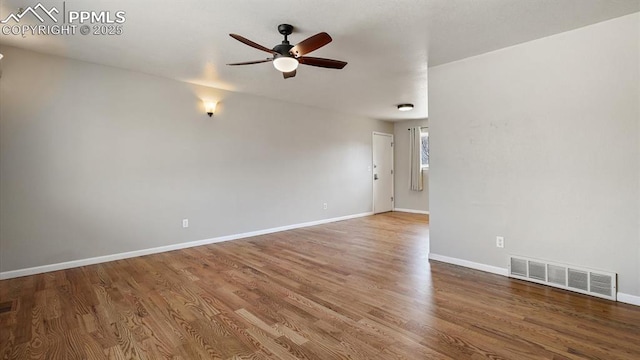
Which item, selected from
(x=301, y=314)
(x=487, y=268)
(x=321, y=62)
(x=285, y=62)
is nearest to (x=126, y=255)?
(x=301, y=314)

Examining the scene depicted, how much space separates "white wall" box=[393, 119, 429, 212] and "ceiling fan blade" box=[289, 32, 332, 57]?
18.4 ft

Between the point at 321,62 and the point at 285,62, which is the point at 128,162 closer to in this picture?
the point at 285,62

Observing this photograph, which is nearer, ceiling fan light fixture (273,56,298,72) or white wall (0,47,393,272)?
ceiling fan light fixture (273,56,298,72)

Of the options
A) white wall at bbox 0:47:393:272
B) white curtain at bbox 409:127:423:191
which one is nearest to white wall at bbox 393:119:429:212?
white curtain at bbox 409:127:423:191

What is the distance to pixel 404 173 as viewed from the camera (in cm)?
779

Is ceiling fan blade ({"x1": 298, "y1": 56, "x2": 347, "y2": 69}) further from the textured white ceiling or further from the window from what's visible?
the window

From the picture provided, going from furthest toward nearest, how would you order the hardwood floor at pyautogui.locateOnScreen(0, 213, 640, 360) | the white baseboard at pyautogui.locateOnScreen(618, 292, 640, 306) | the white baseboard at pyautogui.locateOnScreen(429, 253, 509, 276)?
the white baseboard at pyautogui.locateOnScreen(429, 253, 509, 276), the white baseboard at pyautogui.locateOnScreen(618, 292, 640, 306), the hardwood floor at pyautogui.locateOnScreen(0, 213, 640, 360)

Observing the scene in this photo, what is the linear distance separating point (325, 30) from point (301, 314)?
2499 mm

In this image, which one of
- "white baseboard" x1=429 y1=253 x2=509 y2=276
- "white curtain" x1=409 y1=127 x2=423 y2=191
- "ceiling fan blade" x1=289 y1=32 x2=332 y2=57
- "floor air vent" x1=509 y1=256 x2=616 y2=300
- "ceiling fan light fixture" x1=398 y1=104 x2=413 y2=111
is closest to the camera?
"ceiling fan blade" x1=289 y1=32 x2=332 y2=57

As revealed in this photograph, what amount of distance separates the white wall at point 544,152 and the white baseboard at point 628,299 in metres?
0.04

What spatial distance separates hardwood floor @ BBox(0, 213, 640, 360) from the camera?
1.84m

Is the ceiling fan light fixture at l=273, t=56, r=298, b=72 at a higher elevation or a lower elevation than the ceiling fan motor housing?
lower

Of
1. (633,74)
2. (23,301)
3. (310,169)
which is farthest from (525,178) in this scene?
(23,301)

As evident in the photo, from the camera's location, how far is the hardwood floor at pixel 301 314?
1.84 meters
